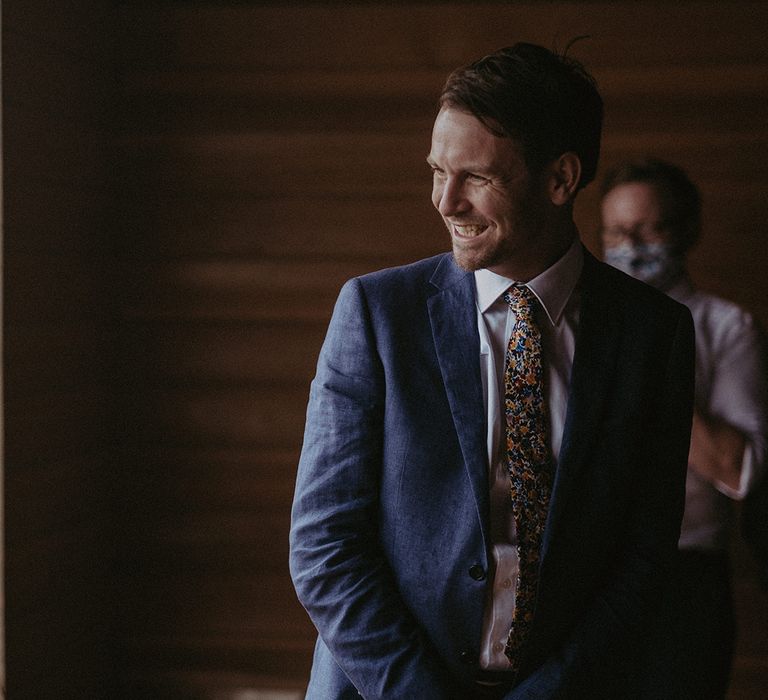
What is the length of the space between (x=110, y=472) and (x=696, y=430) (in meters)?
1.94

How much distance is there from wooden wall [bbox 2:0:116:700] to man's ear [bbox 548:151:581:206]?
1.56 metres

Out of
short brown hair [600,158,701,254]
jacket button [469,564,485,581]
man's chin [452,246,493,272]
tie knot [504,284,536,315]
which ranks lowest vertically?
jacket button [469,564,485,581]

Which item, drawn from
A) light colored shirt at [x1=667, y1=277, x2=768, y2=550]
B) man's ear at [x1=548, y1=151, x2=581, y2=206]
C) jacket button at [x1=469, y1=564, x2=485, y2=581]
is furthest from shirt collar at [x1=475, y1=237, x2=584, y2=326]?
light colored shirt at [x1=667, y1=277, x2=768, y2=550]

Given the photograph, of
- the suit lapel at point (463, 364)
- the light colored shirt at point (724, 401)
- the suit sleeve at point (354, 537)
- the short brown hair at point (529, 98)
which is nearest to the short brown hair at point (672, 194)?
the light colored shirt at point (724, 401)

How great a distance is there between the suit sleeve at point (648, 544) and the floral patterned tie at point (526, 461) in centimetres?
11

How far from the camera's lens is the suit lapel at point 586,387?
1.43 meters

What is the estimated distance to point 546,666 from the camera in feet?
4.75

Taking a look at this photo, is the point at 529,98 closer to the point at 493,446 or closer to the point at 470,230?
the point at 470,230

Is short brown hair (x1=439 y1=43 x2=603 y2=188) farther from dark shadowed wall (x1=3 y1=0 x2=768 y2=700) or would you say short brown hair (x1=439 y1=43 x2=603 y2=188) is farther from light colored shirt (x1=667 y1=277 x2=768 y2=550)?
dark shadowed wall (x1=3 y1=0 x2=768 y2=700)

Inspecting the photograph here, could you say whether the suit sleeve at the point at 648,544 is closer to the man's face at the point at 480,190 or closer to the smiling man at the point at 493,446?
the smiling man at the point at 493,446

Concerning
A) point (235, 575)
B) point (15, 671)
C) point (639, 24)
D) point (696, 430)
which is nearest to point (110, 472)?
point (235, 575)

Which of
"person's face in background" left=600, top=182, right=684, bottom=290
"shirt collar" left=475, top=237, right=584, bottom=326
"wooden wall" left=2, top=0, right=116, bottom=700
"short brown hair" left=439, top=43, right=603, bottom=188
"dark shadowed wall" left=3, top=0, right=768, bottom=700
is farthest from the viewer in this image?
"dark shadowed wall" left=3, top=0, right=768, bottom=700

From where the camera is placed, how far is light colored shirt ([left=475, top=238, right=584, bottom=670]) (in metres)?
1.45

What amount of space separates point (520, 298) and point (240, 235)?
1.72 m
